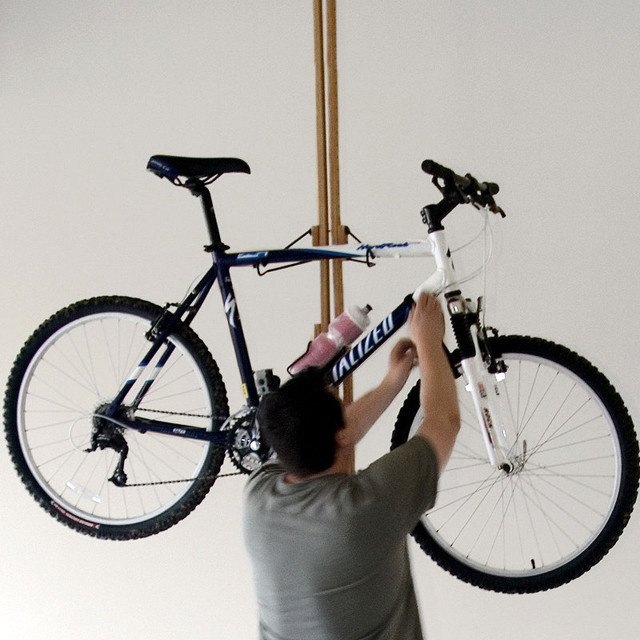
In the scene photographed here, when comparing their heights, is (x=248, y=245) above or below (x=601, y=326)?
above

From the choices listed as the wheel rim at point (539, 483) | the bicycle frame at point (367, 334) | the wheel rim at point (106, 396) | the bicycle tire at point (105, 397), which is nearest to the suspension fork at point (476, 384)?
the bicycle frame at point (367, 334)

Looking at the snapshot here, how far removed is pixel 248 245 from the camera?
2.50 m

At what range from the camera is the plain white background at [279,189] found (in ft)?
7.45

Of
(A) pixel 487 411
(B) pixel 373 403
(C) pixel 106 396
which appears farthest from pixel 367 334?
(C) pixel 106 396

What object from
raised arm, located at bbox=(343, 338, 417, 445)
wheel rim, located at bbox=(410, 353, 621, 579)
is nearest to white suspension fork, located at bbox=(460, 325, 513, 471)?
raised arm, located at bbox=(343, 338, 417, 445)

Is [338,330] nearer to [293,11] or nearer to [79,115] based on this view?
[293,11]

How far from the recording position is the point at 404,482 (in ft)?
4.29

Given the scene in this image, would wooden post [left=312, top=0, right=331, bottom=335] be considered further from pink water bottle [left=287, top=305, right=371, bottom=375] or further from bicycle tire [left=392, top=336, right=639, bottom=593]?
bicycle tire [left=392, top=336, right=639, bottom=593]

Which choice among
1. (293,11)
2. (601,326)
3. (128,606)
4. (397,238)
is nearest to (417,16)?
(293,11)

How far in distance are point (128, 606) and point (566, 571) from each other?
1.60 metres

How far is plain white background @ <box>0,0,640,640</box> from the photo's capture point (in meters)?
2.27

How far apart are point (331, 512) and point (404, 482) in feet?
0.44

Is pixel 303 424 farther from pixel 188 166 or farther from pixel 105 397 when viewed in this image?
pixel 105 397

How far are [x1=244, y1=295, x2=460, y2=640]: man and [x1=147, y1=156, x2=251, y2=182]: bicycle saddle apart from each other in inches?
22.2
